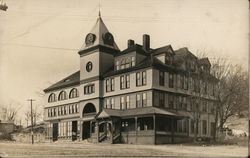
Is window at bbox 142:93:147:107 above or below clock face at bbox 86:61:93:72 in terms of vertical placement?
below

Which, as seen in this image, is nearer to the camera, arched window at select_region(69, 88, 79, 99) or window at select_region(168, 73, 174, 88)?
window at select_region(168, 73, 174, 88)

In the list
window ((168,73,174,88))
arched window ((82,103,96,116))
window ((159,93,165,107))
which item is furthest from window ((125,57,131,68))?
arched window ((82,103,96,116))

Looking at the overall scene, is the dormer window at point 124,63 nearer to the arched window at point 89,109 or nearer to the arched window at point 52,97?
the arched window at point 89,109

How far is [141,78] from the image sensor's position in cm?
2917

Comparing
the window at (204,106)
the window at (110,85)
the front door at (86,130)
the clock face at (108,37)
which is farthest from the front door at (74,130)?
the window at (204,106)

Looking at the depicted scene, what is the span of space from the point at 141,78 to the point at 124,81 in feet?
7.23

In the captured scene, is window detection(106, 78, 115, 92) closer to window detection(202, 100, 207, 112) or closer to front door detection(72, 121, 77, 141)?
front door detection(72, 121, 77, 141)

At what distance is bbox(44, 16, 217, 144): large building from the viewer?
24562mm

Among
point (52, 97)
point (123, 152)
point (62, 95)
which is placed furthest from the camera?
point (52, 97)

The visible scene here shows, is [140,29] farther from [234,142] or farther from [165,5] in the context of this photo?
[234,142]

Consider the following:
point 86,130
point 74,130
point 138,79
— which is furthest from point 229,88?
point 74,130

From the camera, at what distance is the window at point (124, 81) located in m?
30.5

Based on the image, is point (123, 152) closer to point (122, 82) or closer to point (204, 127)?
point (204, 127)

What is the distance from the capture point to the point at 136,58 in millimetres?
30062
